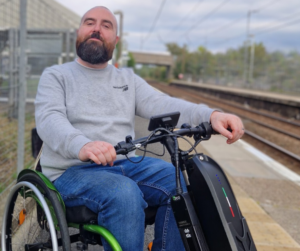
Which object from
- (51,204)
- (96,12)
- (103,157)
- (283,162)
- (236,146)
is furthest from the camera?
(236,146)

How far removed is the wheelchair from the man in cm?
6

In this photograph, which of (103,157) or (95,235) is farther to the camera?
(95,235)

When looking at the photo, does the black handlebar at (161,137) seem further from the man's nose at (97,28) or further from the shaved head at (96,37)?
the man's nose at (97,28)

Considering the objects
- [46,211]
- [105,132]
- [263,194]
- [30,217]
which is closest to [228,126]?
[105,132]

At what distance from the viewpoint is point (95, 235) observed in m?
2.19

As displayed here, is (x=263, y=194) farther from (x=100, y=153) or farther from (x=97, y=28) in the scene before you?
(x=100, y=153)

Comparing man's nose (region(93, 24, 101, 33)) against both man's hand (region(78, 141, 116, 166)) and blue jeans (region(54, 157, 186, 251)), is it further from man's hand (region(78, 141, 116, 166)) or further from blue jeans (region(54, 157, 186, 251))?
man's hand (region(78, 141, 116, 166))

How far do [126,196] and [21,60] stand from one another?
289 cm

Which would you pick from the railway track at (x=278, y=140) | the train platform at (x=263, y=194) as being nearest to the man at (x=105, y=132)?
the train platform at (x=263, y=194)

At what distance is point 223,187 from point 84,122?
1.01 m

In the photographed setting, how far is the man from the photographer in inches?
78.6

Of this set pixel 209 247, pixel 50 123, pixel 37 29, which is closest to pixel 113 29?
pixel 50 123

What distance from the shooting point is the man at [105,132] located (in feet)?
6.55

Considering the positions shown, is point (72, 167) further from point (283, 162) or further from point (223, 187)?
point (283, 162)
